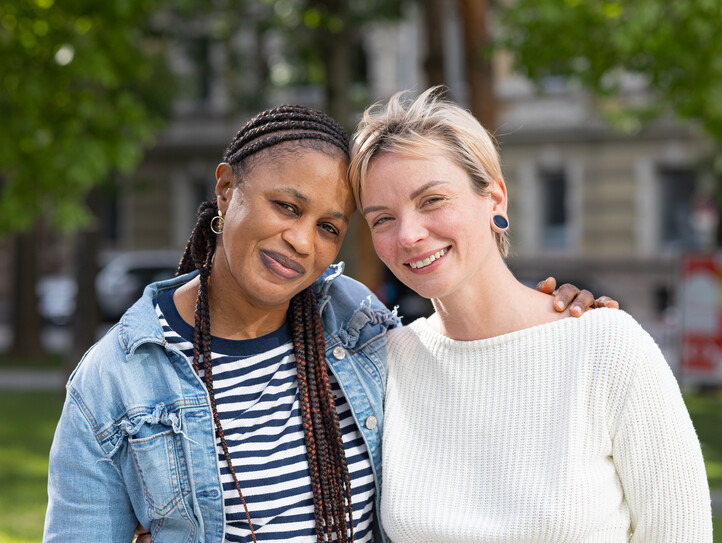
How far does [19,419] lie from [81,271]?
2.01 metres

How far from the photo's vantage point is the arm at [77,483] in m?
2.15

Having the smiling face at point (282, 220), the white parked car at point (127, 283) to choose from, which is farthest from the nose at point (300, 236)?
the white parked car at point (127, 283)

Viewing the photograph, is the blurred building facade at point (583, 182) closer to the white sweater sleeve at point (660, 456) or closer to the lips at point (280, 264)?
the lips at point (280, 264)

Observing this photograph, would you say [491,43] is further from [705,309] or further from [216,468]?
[216,468]

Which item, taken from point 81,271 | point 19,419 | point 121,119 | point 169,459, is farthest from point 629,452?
point 81,271

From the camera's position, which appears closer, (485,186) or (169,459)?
(169,459)

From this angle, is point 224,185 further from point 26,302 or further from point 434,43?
point 26,302

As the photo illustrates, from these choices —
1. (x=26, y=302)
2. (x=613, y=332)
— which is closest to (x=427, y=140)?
(x=613, y=332)

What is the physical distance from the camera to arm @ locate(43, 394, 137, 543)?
7.07 ft

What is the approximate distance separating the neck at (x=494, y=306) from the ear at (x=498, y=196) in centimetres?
14

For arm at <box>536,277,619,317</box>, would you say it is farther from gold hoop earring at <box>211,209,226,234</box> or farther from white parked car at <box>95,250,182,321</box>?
white parked car at <box>95,250,182,321</box>

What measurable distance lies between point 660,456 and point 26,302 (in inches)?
569

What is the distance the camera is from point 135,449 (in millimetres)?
2178

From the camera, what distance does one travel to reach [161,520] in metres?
2.23
